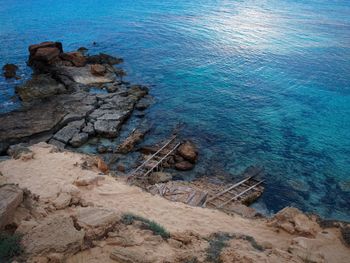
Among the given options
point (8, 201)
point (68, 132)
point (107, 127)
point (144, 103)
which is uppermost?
point (8, 201)

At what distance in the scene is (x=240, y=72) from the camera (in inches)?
1128

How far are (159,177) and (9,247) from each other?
8866 millimetres

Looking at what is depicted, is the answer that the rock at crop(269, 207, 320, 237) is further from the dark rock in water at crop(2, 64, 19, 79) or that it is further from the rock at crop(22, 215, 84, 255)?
the dark rock in water at crop(2, 64, 19, 79)

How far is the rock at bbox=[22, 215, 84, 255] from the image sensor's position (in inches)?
283

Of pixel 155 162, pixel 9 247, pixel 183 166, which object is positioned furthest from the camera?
pixel 183 166

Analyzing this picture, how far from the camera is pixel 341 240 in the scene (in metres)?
10.7

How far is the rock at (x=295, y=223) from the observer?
36.6 feet

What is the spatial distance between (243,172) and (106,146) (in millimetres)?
7468

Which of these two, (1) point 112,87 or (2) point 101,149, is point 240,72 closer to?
(1) point 112,87

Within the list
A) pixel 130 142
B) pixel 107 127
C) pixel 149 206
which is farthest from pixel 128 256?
pixel 107 127

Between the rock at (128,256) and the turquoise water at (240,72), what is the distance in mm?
8549

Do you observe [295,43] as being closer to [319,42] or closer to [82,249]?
[319,42]

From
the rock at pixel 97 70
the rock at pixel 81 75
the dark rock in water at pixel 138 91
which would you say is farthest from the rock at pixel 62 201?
the rock at pixel 97 70

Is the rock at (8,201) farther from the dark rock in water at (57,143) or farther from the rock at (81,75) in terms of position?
the rock at (81,75)
